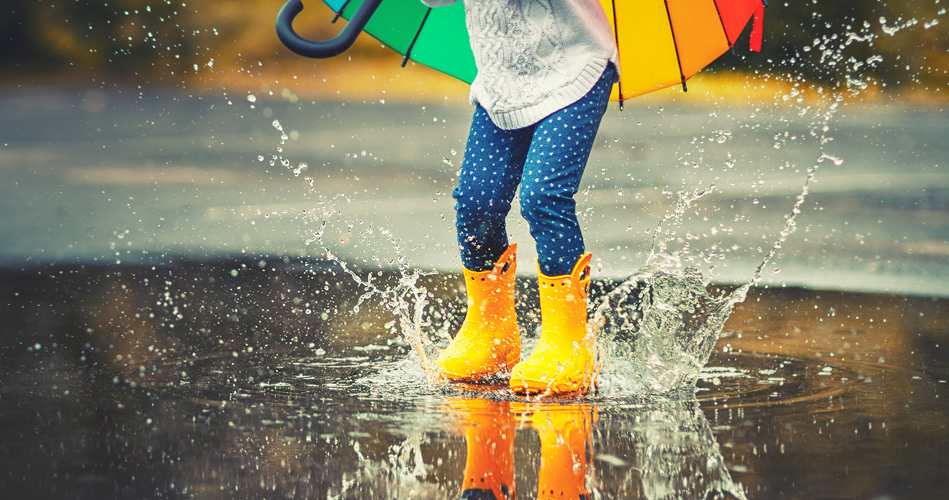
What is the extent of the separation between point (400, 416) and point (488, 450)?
0.33m

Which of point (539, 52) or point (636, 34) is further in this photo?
point (636, 34)

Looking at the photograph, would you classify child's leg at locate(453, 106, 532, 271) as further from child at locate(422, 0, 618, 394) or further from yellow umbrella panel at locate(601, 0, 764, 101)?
yellow umbrella panel at locate(601, 0, 764, 101)

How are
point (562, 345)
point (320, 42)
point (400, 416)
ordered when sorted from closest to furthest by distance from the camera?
point (320, 42) → point (400, 416) → point (562, 345)

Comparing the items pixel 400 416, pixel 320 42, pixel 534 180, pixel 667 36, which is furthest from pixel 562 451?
pixel 667 36

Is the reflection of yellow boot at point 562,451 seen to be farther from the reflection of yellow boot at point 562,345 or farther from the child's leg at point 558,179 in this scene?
the child's leg at point 558,179

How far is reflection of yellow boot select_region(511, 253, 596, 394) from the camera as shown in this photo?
272 cm

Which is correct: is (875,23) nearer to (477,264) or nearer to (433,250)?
(433,250)

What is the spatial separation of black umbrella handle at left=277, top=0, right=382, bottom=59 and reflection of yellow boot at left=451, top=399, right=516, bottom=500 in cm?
81

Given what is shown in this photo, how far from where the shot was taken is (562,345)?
279cm

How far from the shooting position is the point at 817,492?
1931mm

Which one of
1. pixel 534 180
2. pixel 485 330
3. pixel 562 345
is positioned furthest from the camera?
pixel 485 330

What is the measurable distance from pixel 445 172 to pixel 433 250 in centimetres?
257

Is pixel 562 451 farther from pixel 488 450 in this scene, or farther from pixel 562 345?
pixel 562 345

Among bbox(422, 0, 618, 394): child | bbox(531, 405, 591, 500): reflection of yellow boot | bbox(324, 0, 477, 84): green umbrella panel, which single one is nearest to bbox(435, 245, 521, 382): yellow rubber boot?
bbox(422, 0, 618, 394): child
